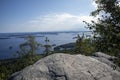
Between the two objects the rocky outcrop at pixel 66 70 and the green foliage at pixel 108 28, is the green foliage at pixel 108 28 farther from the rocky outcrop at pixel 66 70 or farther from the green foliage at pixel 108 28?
the rocky outcrop at pixel 66 70

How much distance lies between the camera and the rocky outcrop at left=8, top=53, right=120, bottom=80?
40.3 feet

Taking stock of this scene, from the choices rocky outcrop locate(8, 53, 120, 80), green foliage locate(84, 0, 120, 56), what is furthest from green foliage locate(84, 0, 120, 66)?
rocky outcrop locate(8, 53, 120, 80)

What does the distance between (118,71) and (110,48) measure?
17.9 feet

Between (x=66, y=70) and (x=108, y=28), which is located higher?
(x=108, y=28)

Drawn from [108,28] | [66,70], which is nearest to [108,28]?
[108,28]

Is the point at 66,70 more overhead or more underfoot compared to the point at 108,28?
more underfoot

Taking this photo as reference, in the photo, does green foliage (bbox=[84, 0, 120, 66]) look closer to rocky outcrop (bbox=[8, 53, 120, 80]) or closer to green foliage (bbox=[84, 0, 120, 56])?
green foliage (bbox=[84, 0, 120, 56])

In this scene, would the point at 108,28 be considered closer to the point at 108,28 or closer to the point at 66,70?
the point at 108,28

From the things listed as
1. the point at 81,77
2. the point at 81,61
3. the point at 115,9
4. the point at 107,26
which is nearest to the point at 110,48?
the point at 107,26

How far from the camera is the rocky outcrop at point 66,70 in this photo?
12.3 m

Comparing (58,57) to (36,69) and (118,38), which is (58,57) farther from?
(118,38)

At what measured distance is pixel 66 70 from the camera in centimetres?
1276

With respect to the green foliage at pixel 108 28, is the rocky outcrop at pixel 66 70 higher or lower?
lower

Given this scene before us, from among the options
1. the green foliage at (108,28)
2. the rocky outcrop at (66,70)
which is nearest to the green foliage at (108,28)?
the green foliage at (108,28)
